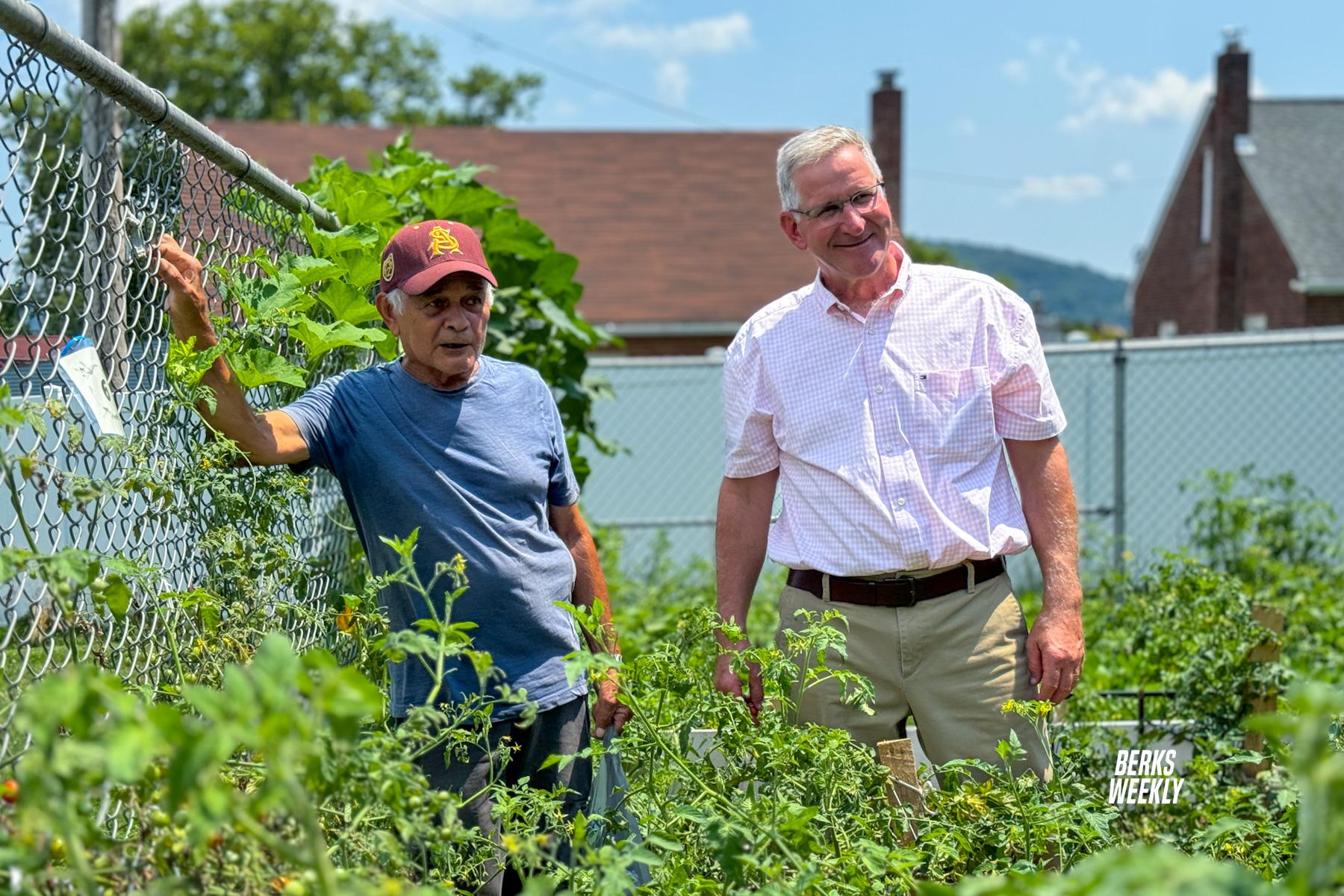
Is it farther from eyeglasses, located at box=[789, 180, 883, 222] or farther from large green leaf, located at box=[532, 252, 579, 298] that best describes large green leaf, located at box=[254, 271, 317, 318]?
large green leaf, located at box=[532, 252, 579, 298]

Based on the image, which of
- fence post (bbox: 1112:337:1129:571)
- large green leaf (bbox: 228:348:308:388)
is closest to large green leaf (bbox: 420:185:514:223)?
large green leaf (bbox: 228:348:308:388)

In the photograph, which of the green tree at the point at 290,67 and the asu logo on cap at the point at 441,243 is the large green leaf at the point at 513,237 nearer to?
the asu logo on cap at the point at 441,243

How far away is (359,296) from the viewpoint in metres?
3.07

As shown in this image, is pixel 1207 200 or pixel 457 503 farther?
pixel 1207 200

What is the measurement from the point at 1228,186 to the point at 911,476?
24.4 meters

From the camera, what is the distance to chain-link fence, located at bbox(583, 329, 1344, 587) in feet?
34.2

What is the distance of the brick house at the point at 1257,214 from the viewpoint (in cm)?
2291

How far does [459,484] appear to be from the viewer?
8.98 feet

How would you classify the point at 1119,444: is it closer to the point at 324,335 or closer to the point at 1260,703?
the point at 1260,703

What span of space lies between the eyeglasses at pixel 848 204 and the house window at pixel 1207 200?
24566 millimetres

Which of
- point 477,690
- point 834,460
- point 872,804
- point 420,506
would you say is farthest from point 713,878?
point 834,460

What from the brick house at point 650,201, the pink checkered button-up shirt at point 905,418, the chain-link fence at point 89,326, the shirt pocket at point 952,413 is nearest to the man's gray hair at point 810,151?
the pink checkered button-up shirt at point 905,418

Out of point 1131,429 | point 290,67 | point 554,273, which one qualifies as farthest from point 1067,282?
point 554,273

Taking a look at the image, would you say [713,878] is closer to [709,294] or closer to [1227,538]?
[1227,538]
